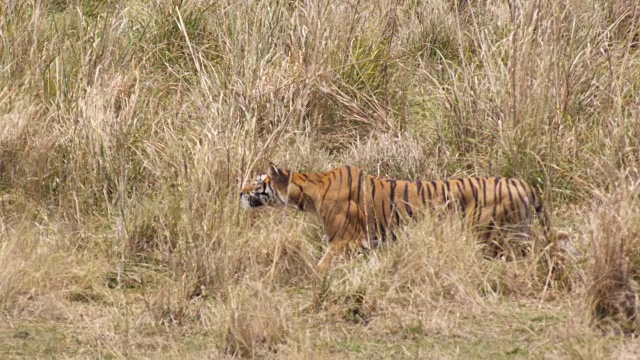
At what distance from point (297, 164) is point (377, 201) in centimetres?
92

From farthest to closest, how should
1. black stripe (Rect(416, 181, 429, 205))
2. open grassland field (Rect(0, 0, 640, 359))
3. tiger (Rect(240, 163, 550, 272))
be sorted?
black stripe (Rect(416, 181, 429, 205)) → tiger (Rect(240, 163, 550, 272)) → open grassland field (Rect(0, 0, 640, 359))

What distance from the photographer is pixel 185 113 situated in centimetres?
791

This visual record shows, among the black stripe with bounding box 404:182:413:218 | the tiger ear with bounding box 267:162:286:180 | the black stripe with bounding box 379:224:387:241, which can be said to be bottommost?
the black stripe with bounding box 379:224:387:241

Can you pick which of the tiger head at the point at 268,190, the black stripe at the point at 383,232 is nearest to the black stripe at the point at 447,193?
the black stripe at the point at 383,232

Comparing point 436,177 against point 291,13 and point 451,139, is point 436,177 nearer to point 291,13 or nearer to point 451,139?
point 451,139

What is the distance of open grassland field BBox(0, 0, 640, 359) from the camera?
5598mm

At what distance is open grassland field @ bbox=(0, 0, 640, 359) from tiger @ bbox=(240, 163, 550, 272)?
0.43ft

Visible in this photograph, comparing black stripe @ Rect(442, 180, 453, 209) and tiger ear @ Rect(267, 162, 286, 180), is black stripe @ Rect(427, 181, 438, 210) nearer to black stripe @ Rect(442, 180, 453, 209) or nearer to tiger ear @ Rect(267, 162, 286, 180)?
black stripe @ Rect(442, 180, 453, 209)

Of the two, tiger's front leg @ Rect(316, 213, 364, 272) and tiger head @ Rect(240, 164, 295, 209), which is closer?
tiger's front leg @ Rect(316, 213, 364, 272)

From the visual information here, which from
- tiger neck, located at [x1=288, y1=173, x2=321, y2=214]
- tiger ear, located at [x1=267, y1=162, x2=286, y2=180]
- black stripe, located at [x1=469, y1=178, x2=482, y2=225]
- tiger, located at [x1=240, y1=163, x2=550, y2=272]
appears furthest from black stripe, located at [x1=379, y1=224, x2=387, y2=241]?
tiger ear, located at [x1=267, y1=162, x2=286, y2=180]

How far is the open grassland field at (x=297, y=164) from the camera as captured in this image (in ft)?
18.4

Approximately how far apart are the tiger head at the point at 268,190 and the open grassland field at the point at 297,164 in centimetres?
7

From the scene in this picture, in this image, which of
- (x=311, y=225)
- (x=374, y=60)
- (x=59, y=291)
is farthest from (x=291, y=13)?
(x=59, y=291)

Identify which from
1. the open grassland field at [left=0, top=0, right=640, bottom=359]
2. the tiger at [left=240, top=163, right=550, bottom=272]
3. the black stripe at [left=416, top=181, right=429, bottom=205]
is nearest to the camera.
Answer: the open grassland field at [left=0, top=0, right=640, bottom=359]
